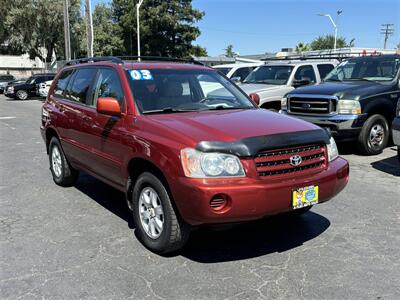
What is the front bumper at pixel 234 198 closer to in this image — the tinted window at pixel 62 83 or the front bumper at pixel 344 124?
the tinted window at pixel 62 83

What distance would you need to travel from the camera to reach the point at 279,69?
12.2 meters

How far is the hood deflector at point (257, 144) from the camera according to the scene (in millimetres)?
3582

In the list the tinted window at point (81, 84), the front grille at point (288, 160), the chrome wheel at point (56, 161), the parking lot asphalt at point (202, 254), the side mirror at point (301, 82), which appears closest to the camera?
the parking lot asphalt at point (202, 254)

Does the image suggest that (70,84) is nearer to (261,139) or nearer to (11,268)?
(11,268)

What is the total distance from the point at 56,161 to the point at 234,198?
3.91m

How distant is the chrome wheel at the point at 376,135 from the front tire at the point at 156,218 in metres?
5.85

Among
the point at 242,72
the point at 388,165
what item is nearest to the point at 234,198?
the point at 388,165

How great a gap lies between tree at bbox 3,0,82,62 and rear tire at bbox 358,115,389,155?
121 ft

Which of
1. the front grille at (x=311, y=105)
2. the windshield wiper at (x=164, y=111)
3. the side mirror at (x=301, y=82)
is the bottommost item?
the front grille at (x=311, y=105)

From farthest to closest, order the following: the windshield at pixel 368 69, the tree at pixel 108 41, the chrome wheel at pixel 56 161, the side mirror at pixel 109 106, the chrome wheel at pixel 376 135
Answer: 1. the tree at pixel 108 41
2. the windshield at pixel 368 69
3. the chrome wheel at pixel 376 135
4. the chrome wheel at pixel 56 161
5. the side mirror at pixel 109 106

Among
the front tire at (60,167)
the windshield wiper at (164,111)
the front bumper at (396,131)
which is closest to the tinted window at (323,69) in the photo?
the front bumper at (396,131)

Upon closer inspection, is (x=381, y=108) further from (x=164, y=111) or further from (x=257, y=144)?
(x=257, y=144)

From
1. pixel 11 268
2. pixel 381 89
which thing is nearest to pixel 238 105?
pixel 11 268

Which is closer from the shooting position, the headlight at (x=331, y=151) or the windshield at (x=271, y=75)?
the headlight at (x=331, y=151)
